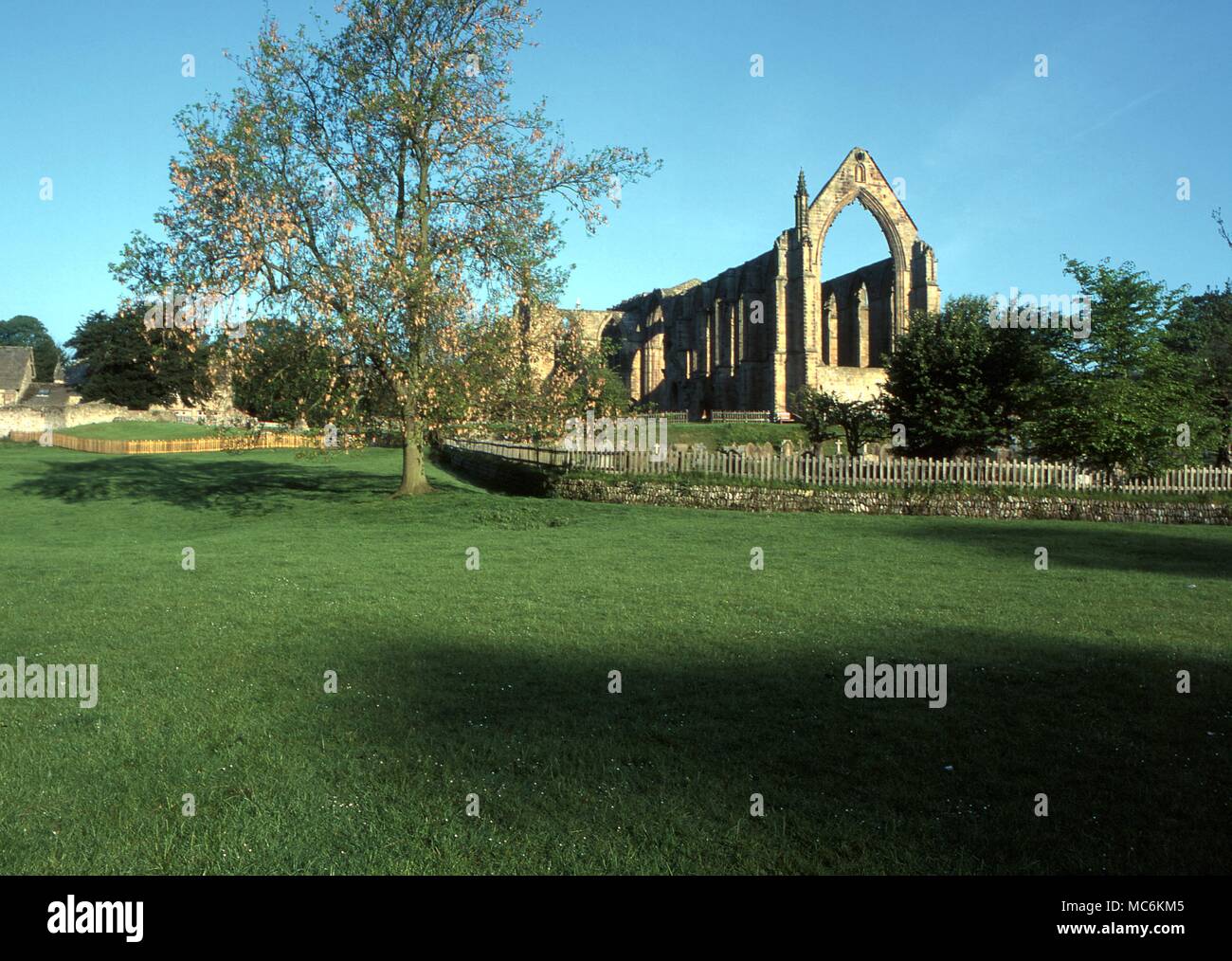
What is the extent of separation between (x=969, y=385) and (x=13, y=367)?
90.9 m

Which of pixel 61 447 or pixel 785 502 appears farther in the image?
pixel 61 447

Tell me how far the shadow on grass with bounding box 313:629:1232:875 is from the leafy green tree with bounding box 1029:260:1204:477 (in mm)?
19839

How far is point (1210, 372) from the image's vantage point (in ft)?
105

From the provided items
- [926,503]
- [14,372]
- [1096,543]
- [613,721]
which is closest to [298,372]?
[926,503]

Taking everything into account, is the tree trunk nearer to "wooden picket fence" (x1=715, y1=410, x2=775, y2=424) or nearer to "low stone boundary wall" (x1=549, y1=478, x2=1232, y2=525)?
"low stone boundary wall" (x1=549, y1=478, x2=1232, y2=525)

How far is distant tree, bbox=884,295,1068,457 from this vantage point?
2964cm

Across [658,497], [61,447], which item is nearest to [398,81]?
[658,497]

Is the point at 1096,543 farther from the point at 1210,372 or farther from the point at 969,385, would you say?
the point at 1210,372

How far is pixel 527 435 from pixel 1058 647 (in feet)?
57.8

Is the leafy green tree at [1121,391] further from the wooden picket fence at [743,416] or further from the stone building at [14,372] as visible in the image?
the stone building at [14,372]

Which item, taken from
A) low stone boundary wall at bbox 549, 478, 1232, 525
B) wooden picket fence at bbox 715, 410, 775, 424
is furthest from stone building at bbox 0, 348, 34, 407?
low stone boundary wall at bbox 549, 478, 1232, 525

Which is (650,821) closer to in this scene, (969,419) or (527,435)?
(527,435)

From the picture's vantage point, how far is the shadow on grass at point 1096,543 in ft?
46.6

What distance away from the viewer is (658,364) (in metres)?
75.8
